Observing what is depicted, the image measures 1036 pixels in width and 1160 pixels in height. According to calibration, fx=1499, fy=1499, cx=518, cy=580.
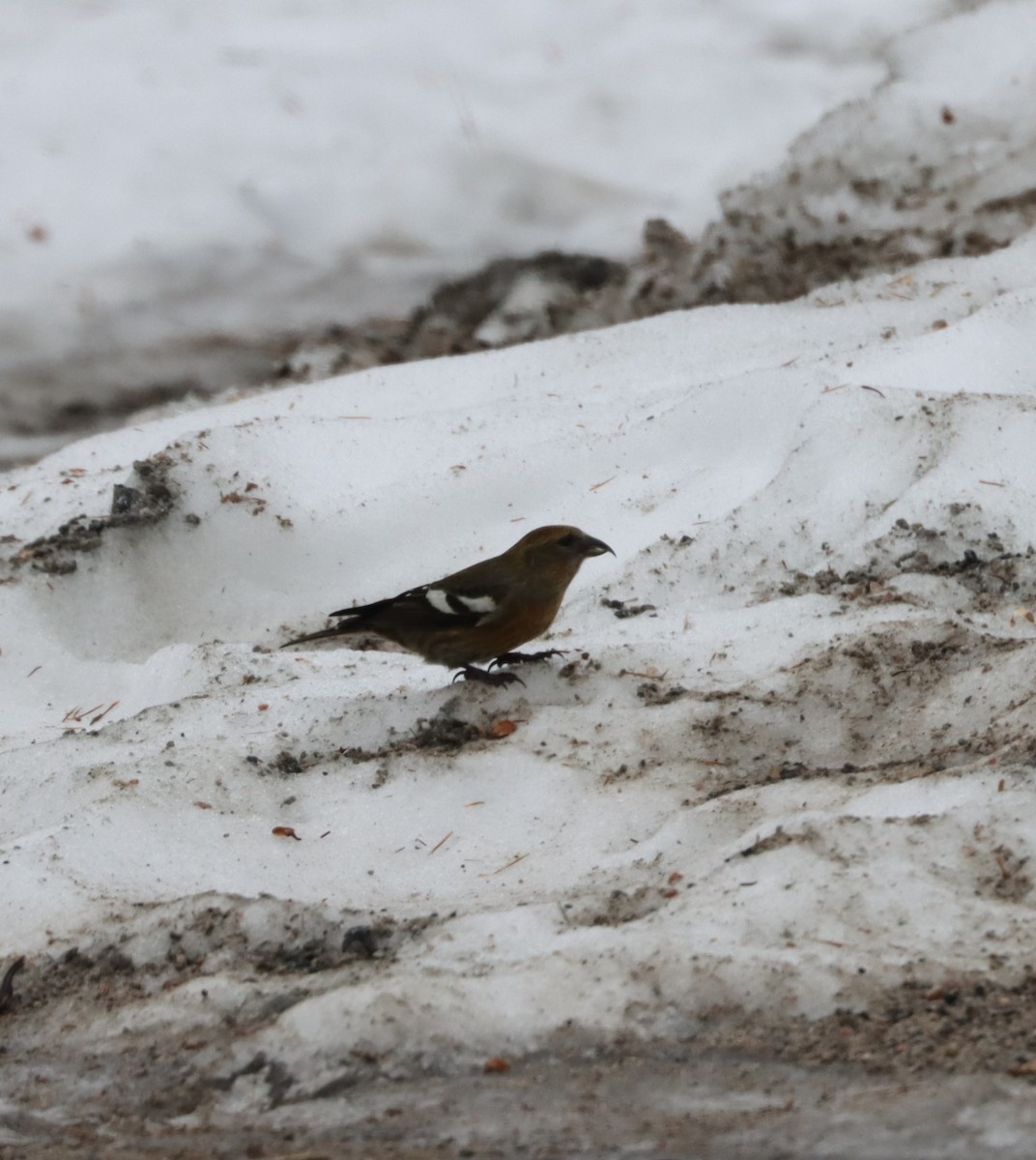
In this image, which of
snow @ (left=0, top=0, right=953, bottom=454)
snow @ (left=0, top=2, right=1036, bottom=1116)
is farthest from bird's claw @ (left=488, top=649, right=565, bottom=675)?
snow @ (left=0, top=0, right=953, bottom=454)

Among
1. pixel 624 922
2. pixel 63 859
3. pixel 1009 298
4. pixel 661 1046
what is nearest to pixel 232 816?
pixel 63 859

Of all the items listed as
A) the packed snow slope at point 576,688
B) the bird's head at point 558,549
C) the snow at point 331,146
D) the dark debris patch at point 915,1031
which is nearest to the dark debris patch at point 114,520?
the packed snow slope at point 576,688

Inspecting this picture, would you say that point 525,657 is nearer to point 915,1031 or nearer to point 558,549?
point 558,549

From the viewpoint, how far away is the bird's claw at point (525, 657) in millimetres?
5363

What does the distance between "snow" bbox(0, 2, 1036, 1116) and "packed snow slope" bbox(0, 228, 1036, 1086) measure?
0.01 metres

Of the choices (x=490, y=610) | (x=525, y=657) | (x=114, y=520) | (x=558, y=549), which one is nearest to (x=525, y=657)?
(x=525, y=657)

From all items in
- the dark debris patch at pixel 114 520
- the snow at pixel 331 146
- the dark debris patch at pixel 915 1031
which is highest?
the snow at pixel 331 146

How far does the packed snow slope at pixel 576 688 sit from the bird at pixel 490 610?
0.14m

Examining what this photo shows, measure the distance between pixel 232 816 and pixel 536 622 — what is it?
4.12 ft

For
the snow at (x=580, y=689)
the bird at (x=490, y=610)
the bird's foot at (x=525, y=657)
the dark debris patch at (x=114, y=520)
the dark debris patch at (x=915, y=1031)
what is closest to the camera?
the dark debris patch at (x=915, y=1031)

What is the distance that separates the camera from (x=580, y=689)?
17.0 ft

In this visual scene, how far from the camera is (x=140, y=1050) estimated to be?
3.59m

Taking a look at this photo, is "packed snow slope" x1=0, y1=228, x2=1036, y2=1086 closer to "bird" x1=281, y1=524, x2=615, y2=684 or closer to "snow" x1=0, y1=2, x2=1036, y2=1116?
"snow" x1=0, y1=2, x2=1036, y2=1116

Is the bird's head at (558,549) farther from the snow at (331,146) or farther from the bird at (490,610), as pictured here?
the snow at (331,146)
